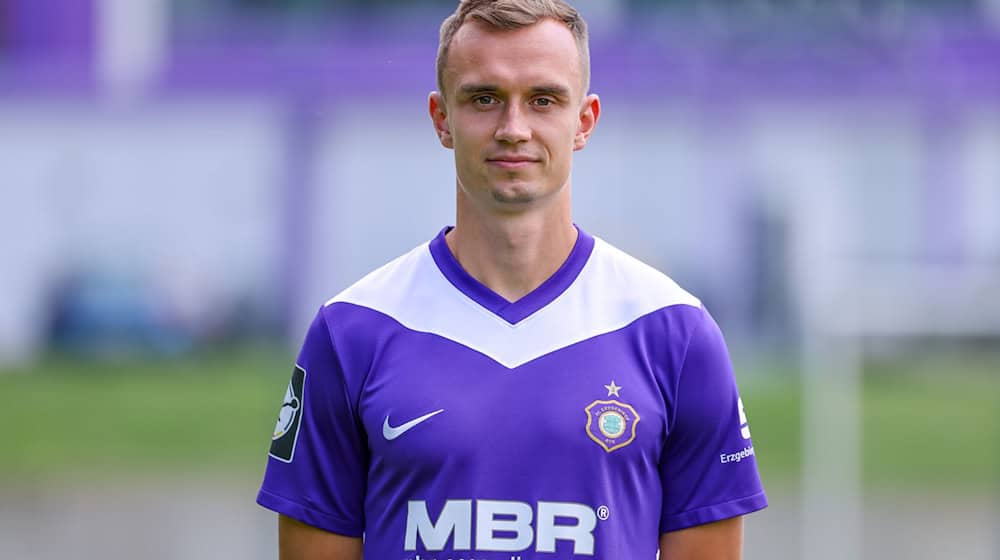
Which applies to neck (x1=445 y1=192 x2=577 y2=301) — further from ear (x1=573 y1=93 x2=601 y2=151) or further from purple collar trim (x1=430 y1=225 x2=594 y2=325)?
ear (x1=573 y1=93 x2=601 y2=151)

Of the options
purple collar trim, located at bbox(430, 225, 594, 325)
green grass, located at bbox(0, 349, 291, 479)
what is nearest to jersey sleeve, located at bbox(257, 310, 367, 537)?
purple collar trim, located at bbox(430, 225, 594, 325)

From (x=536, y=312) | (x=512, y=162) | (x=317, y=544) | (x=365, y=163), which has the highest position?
(x=365, y=163)

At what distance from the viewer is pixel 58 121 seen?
23031 mm

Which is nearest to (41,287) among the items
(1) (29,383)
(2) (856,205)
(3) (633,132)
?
(1) (29,383)

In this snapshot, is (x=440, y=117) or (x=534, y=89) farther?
(x=440, y=117)

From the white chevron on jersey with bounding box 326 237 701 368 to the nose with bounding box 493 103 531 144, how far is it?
1.14 feet

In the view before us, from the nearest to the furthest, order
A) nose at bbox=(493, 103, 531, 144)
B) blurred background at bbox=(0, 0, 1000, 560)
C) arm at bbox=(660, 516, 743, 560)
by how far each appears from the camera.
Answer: nose at bbox=(493, 103, 531, 144)
arm at bbox=(660, 516, 743, 560)
blurred background at bbox=(0, 0, 1000, 560)

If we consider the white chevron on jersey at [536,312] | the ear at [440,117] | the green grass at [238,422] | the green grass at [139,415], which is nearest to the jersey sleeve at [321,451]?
the white chevron on jersey at [536,312]

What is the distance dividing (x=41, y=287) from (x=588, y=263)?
20.6 m

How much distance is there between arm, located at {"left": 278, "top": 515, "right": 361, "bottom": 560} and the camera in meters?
3.09

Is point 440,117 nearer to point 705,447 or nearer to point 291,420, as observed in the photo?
point 291,420

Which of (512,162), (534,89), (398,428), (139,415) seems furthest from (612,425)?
(139,415)

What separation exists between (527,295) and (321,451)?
50 centimetres

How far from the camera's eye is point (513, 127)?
2.89 m
